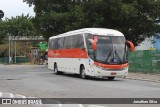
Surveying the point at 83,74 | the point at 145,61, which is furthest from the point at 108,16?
the point at 83,74

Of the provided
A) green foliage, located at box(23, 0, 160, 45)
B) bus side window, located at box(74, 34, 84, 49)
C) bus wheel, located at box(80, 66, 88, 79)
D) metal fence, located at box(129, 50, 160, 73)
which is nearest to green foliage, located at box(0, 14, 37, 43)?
green foliage, located at box(23, 0, 160, 45)

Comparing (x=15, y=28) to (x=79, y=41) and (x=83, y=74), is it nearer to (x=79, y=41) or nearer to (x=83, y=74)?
(x=79, y=41)

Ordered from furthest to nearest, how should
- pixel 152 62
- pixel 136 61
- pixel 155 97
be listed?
1. pixel 136 61
2. pixel 152 62
3. pixel 155 97

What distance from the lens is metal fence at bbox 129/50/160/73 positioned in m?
33.1

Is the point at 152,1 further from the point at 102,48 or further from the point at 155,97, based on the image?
the point at 155,97

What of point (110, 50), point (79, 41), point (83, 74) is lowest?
point (83, 74)

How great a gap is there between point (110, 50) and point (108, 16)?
17292 mm

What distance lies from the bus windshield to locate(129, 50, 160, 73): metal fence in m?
5.61

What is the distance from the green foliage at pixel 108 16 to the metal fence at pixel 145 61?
6.99 m

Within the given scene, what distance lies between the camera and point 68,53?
32.2 metres

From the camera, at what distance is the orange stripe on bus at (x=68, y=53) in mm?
29383

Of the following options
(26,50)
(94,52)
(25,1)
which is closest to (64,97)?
(94,52)

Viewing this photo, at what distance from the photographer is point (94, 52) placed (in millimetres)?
27672

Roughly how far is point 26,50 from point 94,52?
67.9 metres
